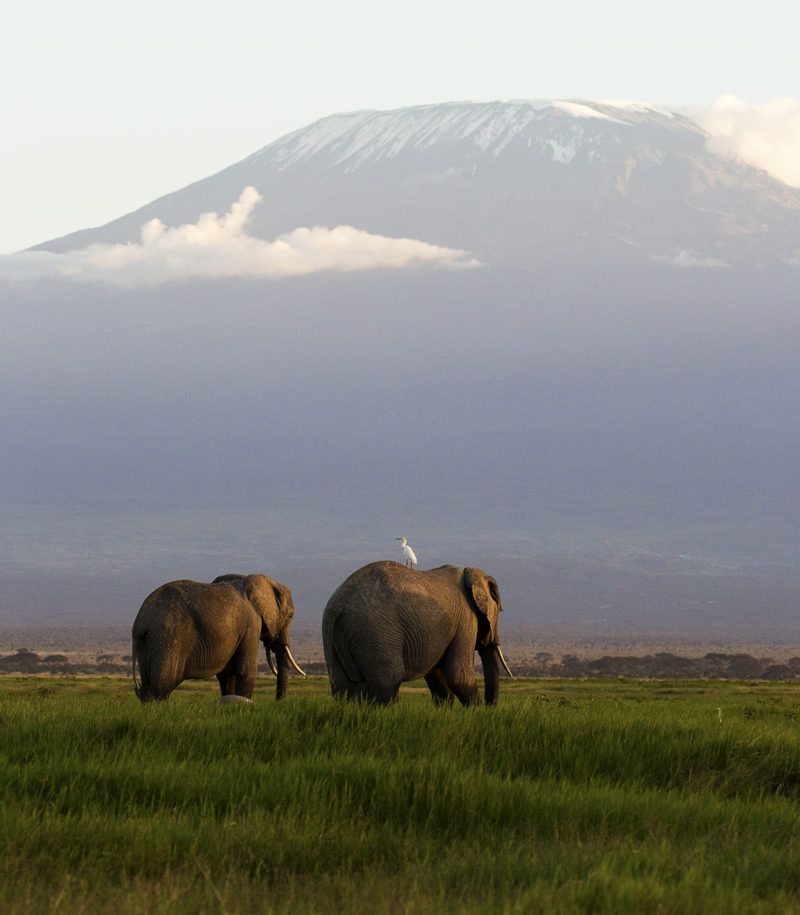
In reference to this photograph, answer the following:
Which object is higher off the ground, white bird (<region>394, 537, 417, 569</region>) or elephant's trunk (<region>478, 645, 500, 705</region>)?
white bird (<region>394, 537, 417, 569</region>)

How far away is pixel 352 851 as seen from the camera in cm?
744

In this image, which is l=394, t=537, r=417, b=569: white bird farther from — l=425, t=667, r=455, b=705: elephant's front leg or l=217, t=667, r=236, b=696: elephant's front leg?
l=425, t=667, r=455, b=705: elephant's front leg

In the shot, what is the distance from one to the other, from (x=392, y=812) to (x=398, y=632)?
22.4 feet

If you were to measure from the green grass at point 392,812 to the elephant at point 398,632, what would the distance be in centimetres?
297

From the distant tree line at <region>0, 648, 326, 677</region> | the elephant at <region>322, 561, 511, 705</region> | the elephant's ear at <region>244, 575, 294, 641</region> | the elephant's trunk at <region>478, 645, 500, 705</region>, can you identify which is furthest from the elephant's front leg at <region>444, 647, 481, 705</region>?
the distant tree line at <region>0, 648, 326, 677</region>

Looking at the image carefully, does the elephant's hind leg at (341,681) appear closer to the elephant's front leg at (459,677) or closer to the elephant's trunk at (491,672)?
the elephant's front leg at (459,677)

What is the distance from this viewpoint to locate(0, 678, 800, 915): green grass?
259 inches

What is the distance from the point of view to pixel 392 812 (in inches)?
332

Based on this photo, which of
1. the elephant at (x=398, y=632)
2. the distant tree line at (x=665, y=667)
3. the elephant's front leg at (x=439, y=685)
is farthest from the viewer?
the distant tree line at (x=665, y=667)

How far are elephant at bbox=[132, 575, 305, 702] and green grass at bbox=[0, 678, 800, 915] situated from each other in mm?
5859

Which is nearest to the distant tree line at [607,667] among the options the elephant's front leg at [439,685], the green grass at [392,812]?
the elephant's front leg at [439,685]

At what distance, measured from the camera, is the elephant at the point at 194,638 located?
1823cm

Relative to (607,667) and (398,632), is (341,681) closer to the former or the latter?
(398,632)

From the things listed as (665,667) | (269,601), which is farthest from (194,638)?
(665,667)
